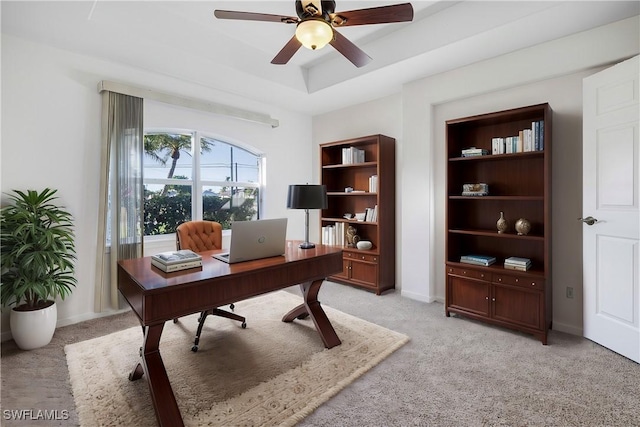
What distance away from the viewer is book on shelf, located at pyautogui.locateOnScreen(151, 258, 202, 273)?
74.3 inches

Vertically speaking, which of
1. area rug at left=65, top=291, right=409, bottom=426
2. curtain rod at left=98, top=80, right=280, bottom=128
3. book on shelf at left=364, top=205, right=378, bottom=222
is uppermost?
curtain rod at left=98, top=80, right=280, bottom=128

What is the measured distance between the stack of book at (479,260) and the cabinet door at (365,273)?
43.9 inches

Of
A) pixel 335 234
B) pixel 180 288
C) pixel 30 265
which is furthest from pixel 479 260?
pixel 30 265

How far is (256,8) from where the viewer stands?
9.32 feet

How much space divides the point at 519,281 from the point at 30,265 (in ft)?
13.4

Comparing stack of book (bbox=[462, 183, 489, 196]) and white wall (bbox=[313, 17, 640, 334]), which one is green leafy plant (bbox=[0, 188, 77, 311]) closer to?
white wall (bbox=[313, 17, 640, 334])

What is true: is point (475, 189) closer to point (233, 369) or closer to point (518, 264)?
point (518, 264)

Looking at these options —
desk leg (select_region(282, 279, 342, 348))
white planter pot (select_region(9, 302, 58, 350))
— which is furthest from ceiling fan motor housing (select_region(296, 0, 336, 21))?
white planter pot (select_region(9, 302, 58, 350))

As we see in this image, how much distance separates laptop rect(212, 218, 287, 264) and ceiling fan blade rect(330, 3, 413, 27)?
1384mm

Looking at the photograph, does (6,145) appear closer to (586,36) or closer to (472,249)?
(472,249)

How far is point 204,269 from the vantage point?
6.48 ft

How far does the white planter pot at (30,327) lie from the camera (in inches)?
97.0

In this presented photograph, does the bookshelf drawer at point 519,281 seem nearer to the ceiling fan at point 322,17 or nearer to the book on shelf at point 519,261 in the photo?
the book on shelf at point 519,261

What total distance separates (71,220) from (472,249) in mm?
4024
